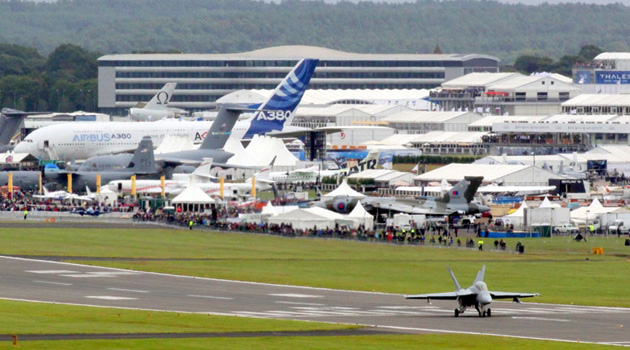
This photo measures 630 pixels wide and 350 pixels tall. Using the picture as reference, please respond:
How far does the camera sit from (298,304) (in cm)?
5700

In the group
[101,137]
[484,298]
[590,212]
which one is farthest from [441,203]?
[101,137]

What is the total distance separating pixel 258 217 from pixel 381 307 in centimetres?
4352

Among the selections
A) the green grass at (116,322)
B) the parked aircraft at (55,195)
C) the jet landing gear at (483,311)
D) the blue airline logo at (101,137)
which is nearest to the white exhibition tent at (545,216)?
the parked aircraft at (55,195)

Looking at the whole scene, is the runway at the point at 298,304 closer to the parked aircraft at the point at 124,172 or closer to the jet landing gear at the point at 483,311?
the jet landing gear at the point at 483,311

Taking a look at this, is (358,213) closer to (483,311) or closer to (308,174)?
(308,174)

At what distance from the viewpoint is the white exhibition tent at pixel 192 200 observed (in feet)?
354

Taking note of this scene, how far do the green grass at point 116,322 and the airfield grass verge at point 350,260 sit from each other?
15304 millimetres

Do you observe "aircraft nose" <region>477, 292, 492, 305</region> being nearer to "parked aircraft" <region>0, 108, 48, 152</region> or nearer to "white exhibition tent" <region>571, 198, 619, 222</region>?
"white exhibition tent" <region>571, 198, 619, 222</region>

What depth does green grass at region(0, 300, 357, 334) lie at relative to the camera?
46.1 meters

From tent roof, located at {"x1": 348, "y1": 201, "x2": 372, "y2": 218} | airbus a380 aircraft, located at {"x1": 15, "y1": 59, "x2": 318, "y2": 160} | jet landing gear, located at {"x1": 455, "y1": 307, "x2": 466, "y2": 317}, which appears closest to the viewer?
jet landing gear, located at {"x1": 455, "y1": 307, "x2": 466, "y2": 317}

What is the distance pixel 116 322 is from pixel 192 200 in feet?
194

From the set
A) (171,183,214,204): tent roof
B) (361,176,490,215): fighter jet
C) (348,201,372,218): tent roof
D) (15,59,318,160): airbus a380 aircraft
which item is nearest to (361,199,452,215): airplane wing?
(361,176,490,215): fighter jet

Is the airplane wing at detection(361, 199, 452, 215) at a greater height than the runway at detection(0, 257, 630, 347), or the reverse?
the airplane wing at detection(361, 199, 452, 215)

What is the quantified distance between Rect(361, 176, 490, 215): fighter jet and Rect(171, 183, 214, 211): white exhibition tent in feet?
43.4
